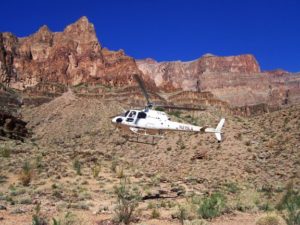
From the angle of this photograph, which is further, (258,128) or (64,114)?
(64,114)

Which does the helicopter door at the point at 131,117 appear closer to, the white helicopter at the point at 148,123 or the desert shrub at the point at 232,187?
the white helicopter at the point at 148,123

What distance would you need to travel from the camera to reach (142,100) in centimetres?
13412

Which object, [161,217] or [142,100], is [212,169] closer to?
[161,217]

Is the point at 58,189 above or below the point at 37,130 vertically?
below

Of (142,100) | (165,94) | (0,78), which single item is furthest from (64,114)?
(0,78)

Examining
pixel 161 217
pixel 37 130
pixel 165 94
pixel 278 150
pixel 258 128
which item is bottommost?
pixel 161 217

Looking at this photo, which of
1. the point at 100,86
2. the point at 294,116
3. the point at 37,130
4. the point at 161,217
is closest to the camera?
the point at 161,217

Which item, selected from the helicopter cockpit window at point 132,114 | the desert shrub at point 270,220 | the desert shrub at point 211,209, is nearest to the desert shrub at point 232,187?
the helicopter cockpit window at point 132,114

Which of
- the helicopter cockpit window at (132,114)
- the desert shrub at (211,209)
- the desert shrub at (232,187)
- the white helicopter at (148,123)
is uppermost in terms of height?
the helicopter cockpit window at (132,114)

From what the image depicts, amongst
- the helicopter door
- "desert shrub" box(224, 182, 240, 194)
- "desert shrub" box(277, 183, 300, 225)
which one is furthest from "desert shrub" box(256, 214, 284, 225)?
the helicopter door

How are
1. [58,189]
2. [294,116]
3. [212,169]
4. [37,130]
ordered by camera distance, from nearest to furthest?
[58,189], [212,169], [294,116], [37,130]

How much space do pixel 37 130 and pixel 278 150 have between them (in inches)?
2043

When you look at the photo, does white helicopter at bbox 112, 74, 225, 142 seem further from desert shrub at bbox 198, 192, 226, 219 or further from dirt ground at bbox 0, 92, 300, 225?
desert shrub at bbox 198, 192, 226, 219

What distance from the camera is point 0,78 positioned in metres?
189
